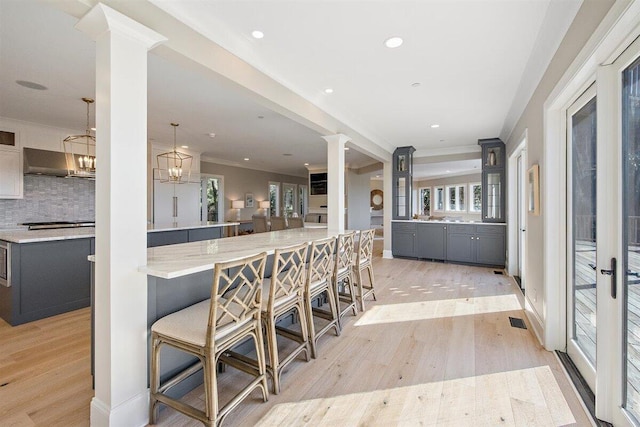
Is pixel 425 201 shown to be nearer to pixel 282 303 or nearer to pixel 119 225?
pixel 282 303

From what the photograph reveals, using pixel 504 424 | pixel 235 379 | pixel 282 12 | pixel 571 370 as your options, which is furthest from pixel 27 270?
pixel 571 370

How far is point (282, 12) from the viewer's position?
2.03m

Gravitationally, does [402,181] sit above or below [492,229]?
above

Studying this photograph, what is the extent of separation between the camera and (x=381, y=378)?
2.14m

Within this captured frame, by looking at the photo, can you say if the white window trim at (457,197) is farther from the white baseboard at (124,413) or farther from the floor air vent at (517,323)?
the white baseboard at (124,413)

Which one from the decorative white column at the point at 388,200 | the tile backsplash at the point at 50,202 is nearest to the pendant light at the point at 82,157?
the tile backsplash at the point at 50,202

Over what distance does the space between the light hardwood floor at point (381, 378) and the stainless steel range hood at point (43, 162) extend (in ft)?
9.06

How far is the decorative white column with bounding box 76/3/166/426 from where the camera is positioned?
1576 millimetres

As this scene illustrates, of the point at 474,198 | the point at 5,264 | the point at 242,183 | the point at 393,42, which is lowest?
the point at 5,264

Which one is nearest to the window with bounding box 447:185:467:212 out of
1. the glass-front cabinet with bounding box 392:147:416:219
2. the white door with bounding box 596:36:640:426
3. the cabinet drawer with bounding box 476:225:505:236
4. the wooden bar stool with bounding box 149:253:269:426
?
the glass-front cabinet with bounding box 392:147:416:219

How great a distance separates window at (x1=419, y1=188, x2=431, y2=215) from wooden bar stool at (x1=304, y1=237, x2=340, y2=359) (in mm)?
10804

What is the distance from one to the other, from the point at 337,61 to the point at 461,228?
15.0ft

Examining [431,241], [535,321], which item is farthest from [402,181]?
[535,321]

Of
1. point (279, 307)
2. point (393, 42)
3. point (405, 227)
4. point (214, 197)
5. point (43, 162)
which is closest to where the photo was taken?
point (279, 307)
